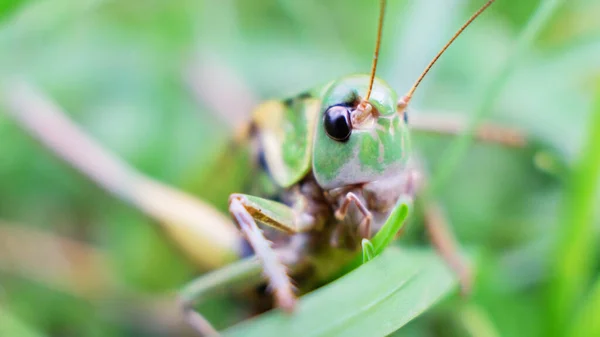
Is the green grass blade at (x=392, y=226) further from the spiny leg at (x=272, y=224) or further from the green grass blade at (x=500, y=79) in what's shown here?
the green grass blade at (x=500, y=79)

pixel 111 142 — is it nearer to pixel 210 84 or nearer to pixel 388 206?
pixel 210 84

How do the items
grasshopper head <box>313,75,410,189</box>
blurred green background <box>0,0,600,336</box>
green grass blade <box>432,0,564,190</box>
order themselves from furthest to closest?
blurred green background <box>0,0,600,336</box>, green grass blade <box>432,0,564,190</box>, grasshopper head <box>313,75,410,189</box>

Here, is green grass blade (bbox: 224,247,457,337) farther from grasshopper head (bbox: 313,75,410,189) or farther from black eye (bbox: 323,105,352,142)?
black eye (bbox: 323,105,352,142)

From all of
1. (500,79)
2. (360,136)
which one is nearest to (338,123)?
(360,136)

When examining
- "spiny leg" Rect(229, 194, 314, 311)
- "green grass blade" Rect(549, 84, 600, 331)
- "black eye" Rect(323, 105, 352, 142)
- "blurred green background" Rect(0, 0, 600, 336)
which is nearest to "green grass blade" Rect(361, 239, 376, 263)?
"spiny leg" Rect(229, 194, 314, 311)

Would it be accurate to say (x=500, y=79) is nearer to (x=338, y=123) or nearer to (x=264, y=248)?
(x=338, y=123)

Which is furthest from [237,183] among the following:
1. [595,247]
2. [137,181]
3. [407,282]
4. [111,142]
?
[595,247]

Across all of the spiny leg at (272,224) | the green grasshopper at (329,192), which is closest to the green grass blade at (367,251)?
the green grasshopper at (329,192)

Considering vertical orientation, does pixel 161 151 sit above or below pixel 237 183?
above
